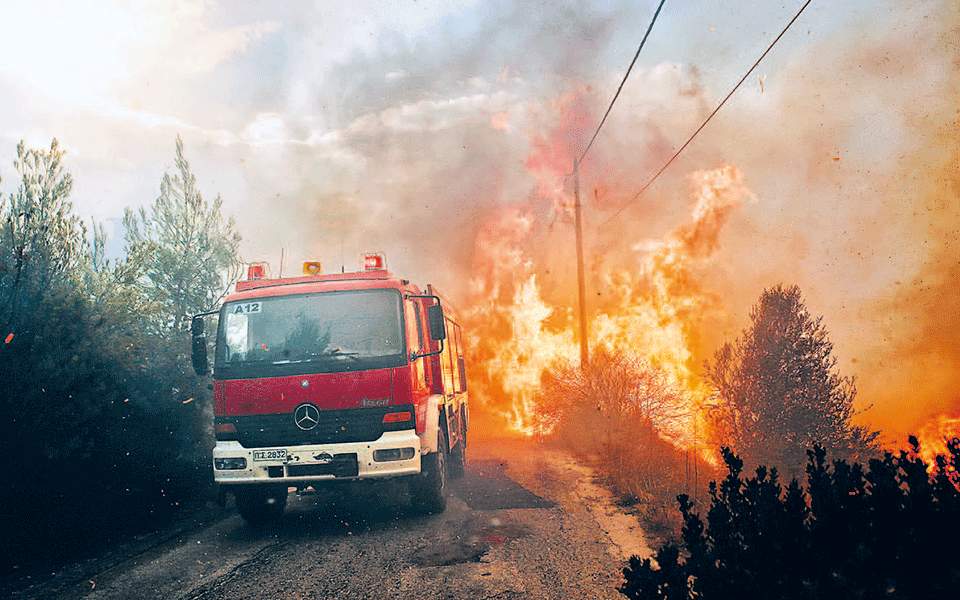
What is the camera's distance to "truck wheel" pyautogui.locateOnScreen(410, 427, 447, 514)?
762cm

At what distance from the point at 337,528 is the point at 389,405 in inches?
73.3

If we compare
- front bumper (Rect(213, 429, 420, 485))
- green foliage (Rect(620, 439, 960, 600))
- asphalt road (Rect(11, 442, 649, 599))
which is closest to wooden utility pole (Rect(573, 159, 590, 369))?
asphalt road (Rect(11, 442, 649, 599))

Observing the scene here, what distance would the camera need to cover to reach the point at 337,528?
7434 millimetres

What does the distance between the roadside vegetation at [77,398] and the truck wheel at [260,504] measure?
1.41 m

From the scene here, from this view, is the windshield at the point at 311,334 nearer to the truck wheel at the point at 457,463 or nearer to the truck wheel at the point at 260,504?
the truck wheel at the point at 260,504

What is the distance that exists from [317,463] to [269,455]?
22.7 inches

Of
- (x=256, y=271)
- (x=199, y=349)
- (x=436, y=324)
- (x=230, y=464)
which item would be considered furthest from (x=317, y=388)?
(x=256, y=271)

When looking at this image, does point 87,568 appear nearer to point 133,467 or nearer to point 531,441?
point 133,467

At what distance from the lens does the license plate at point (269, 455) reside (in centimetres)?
685

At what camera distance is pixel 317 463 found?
6.80 meters

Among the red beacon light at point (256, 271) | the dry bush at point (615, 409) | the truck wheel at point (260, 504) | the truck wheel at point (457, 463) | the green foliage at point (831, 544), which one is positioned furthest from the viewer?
the dry bush at point (615, 409)

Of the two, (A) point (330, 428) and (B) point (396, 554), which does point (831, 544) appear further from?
(A) point (330, 428)

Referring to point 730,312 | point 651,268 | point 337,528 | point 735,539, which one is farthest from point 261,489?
point 730,312

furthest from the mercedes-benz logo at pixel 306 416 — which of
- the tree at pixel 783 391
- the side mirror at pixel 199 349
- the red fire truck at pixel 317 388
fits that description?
the tree at pixel 783 391
